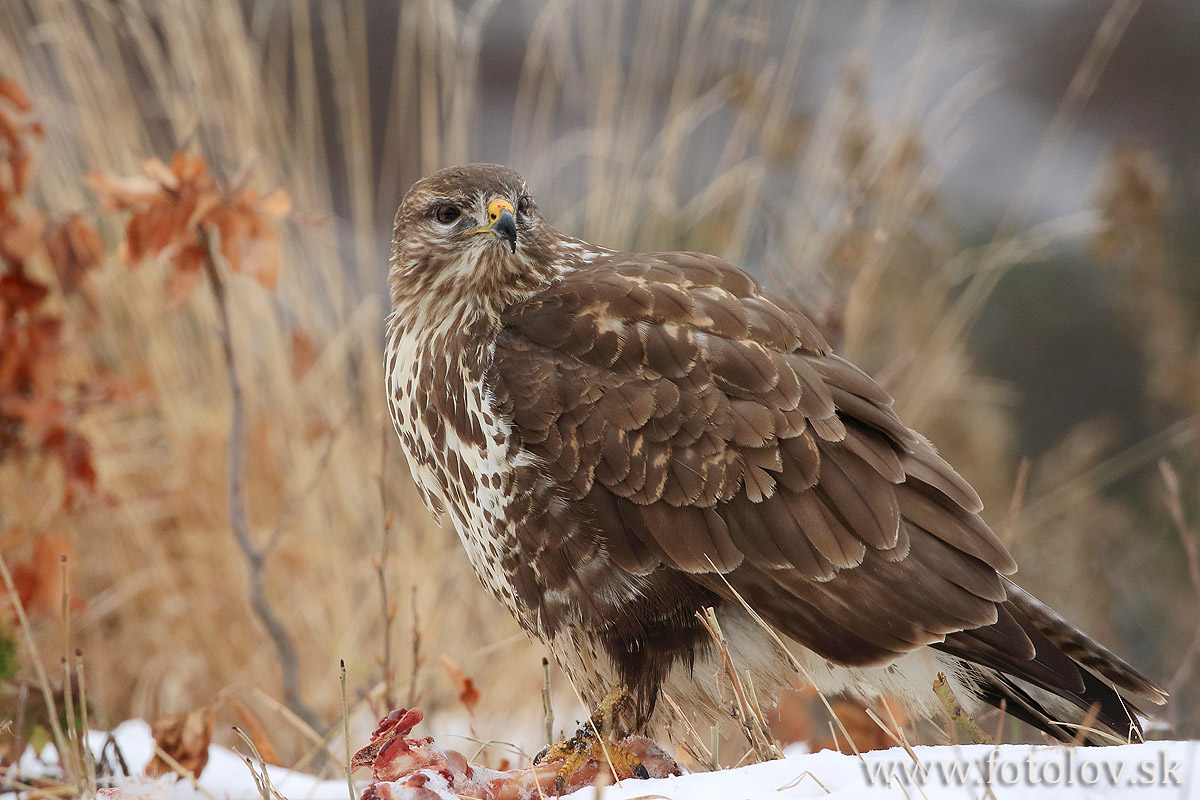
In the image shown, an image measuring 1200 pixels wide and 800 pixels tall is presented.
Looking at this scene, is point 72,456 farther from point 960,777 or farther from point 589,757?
point 960,777

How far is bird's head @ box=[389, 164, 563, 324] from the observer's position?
8.29ft

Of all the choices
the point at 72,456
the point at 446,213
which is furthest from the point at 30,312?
the point at 446,213

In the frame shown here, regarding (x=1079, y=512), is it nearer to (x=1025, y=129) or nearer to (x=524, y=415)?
(x=1025, y=129)

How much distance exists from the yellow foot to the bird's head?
0.92m

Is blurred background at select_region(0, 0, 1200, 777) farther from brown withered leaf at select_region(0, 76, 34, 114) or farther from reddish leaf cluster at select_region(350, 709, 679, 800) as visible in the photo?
reddish leaf cluster at select_region(350, 709, 679, 800)

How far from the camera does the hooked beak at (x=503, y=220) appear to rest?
2.45m

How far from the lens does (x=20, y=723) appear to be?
246 cm

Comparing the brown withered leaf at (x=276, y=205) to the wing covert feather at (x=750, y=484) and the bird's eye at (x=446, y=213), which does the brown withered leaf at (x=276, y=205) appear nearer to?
the bird's eye at (x=446, y=213)

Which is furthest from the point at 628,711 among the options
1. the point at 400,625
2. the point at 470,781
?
the point at 400,625

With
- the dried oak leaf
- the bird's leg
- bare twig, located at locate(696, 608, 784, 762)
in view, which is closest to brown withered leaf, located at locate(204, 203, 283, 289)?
the dried oak leaf

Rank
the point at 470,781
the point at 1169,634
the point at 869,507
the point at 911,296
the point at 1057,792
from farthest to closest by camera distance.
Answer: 1. the point at 911,296
2. the point at 1169,634
3. the point at 869,507
4. the point at 470,781
5. the point at 1057,792

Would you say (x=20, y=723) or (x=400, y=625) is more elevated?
(x=20, y=723)

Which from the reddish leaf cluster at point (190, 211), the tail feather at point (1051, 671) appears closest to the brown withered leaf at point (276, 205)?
the reddish leaf cluster at point (190, 211)

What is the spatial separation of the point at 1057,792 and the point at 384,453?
153 centimetres
